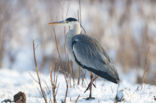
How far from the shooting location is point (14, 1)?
424 inches

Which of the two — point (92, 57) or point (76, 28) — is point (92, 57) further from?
point (76, 28)

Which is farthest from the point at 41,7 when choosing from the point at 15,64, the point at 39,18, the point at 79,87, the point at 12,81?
the point at 79,87

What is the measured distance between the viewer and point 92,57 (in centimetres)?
338

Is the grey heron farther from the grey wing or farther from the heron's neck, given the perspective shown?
the heron's neck

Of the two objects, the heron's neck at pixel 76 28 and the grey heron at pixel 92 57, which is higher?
the heron's neck at pixel 76 28

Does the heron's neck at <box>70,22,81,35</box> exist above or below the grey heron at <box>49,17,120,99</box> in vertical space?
above

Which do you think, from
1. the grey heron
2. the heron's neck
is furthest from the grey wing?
the heron's neck

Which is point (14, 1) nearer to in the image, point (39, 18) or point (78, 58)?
point (39, 18)

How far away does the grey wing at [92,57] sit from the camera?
3.29 meters

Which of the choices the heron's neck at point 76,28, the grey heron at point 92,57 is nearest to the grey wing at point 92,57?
the grey heron at point 92,57

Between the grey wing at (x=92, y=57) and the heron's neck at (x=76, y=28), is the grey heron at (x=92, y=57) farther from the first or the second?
the heron's neck at (x=76, y=28)

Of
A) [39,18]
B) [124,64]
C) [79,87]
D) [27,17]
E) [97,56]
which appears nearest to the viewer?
[97,56]

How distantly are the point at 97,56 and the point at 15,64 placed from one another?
24.7 feet

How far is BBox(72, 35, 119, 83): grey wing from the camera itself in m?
3.29
